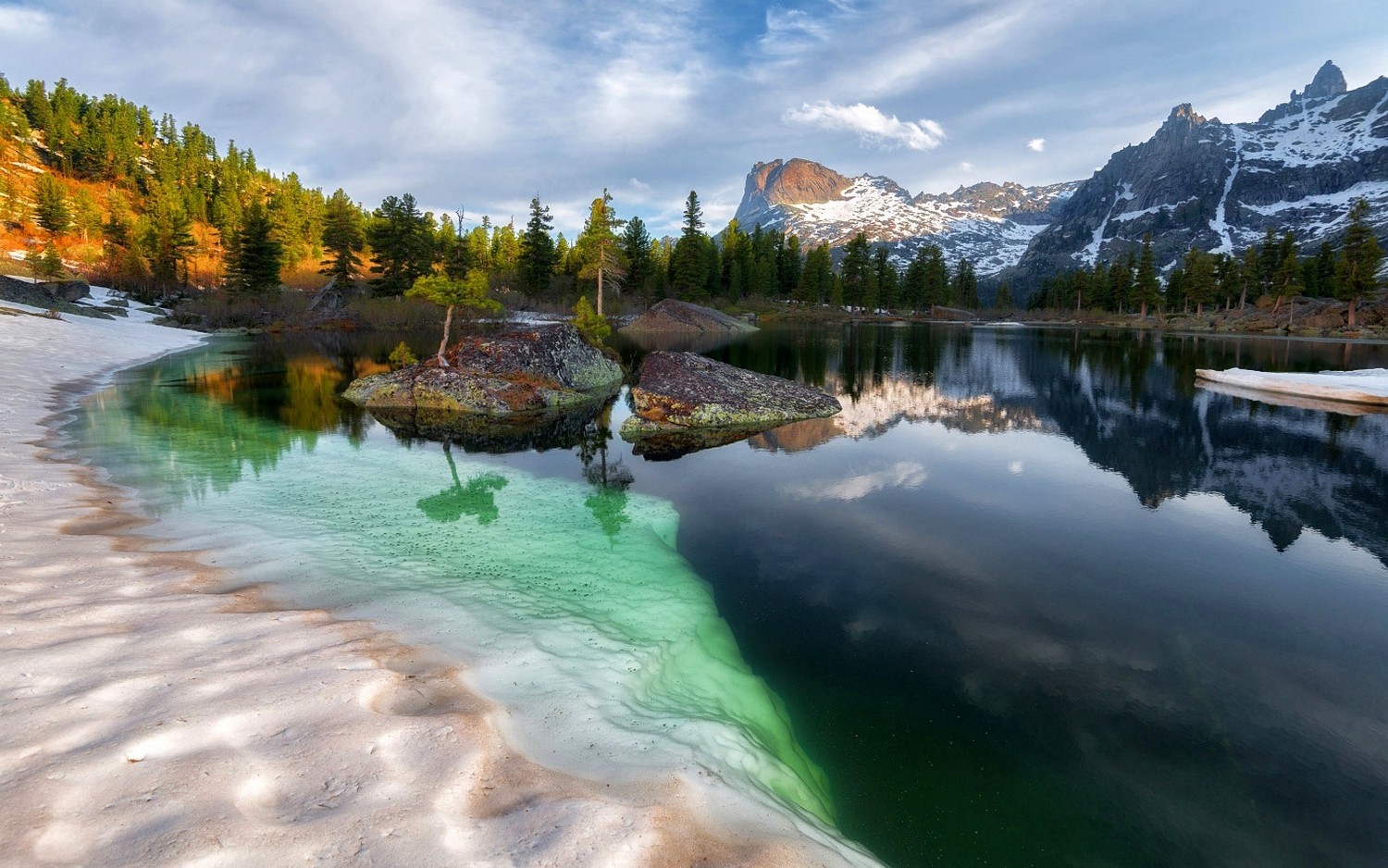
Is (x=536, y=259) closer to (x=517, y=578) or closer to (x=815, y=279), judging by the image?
(x=815, y=279)

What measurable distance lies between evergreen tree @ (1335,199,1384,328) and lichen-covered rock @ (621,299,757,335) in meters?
73.1

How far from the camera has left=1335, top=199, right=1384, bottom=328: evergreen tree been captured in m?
70.8

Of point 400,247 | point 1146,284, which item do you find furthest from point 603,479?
point 1146,284

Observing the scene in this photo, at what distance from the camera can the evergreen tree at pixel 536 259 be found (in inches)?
3487

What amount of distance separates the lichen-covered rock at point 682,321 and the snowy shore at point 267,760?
6886 cm

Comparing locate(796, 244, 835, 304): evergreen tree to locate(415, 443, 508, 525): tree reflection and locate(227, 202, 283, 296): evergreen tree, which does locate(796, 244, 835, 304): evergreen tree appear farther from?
locate(415, 443, 508, 525): tree reflection

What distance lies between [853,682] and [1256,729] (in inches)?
140

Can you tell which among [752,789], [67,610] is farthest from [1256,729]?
[67,610]

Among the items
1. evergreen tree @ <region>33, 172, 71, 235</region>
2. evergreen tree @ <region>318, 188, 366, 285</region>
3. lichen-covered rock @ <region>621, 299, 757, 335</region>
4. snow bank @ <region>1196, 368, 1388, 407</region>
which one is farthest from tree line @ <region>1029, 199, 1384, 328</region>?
evergreen tree @ <region>33, 172, 71, 235</region>

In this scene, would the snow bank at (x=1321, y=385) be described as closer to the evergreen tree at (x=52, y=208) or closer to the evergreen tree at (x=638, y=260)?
the evergreen tree at (x=638, y=260)

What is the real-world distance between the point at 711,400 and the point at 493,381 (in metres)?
8.36

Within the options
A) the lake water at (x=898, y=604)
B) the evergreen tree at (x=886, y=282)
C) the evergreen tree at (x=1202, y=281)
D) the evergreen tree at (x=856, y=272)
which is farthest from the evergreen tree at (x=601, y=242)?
the evergreen tree at (x=1202, y=281)

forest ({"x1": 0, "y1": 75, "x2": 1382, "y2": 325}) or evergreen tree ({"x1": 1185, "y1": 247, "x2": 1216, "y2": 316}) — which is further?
evergreen tree ({"x1": 1185, "y1": 247, "x2": 1216, "y2": 316})

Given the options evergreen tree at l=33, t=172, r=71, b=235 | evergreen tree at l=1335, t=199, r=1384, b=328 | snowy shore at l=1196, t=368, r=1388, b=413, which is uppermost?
evergreen tree at l=33, t=172, r=71, b=235
